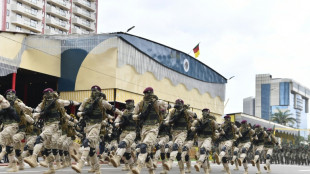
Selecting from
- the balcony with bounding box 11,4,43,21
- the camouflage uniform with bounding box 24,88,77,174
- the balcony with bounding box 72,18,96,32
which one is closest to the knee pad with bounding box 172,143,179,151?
the camouflage uniform with bounding box 24,88,77,174

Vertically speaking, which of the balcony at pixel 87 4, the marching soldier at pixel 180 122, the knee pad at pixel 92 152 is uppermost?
the balcony at pixel 87 4

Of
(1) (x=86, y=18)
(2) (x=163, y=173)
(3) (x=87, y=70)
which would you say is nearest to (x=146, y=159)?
(2) (x=163, y=173)

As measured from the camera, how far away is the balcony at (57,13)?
224 ft

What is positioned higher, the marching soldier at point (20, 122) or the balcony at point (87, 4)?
the balcony at point (87, 4)

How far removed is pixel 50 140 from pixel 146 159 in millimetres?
2769

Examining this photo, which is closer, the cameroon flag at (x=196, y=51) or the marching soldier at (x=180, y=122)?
the marching soldier at (x=180, y=122)

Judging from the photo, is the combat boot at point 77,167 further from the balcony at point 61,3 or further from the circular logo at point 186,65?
the balcony at point 61,3

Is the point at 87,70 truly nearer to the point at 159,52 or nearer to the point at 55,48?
Result: the point at 55,48

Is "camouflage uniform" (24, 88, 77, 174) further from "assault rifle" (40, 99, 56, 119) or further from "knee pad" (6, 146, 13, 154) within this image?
"knee pad" (6, 146, 13, 154)

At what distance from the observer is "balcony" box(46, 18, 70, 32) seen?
6875 cm

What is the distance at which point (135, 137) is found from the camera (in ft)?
38.5

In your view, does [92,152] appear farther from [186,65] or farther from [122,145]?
[186,65]

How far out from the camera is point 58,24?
70375 millimetres

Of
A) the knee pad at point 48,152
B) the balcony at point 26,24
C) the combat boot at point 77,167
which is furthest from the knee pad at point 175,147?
the balcony at point 26,24
